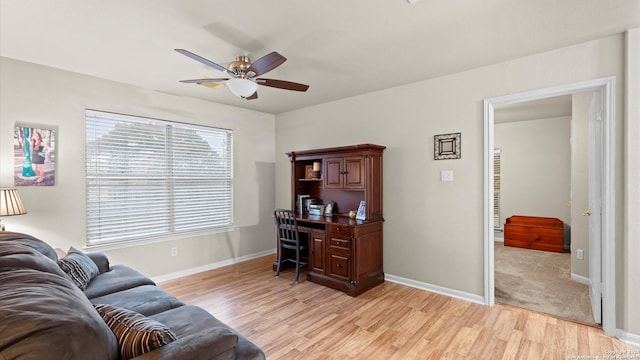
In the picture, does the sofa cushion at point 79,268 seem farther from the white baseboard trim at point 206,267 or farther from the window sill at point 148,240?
the white baseboard trim at point 206,267

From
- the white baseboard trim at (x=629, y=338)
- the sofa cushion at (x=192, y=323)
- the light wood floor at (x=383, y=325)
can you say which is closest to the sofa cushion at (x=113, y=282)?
the sofa cushion at (x=192, y=323)

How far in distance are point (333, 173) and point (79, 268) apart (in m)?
2.90

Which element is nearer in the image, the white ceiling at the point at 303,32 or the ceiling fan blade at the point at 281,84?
the white ceiling at the point at 303,32

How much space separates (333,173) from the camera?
4188 millimetres

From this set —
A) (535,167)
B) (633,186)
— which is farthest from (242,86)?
(535,167)

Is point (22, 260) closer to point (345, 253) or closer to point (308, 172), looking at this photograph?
point (345, 253)

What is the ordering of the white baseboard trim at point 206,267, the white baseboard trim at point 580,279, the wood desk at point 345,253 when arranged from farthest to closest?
1. the white baseboard trim at point 206,267
2. the white baseboard trim at point 580,279
3. the wood desk at point 345,253

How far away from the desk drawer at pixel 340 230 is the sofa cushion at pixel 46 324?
2710mm

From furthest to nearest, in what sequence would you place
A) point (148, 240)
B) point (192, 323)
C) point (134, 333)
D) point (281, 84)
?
point (148, 240) < point (281, 84) < point (192, 323) < point (134, 333)

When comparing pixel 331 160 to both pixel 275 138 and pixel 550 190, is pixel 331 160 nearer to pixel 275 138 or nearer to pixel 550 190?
pixel 275 138

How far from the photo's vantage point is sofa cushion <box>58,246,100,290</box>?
2.22 meters

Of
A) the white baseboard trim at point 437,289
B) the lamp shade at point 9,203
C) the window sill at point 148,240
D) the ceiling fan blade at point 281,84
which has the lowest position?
the white baseboard trim at point 437,289

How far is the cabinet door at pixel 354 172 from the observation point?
3.87 metres

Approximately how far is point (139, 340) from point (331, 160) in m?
3.27
